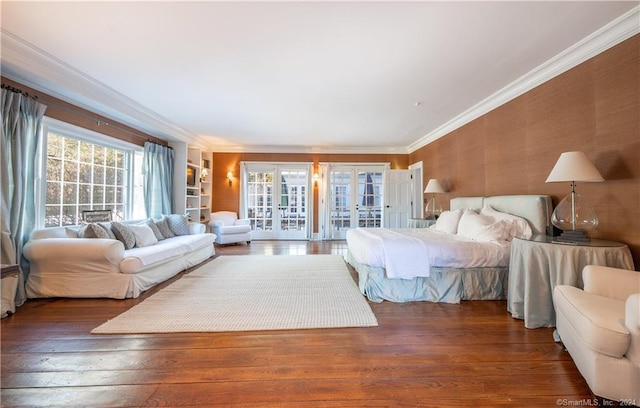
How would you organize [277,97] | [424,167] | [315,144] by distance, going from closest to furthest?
[277,97], [424,167], [315,144]

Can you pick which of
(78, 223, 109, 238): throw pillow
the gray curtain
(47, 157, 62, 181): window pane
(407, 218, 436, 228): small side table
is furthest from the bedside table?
(47, 157, 62, 181): window pane

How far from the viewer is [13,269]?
2.21m

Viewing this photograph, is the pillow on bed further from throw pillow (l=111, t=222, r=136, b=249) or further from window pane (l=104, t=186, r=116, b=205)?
window pane (l=104, t=186, r=116, b=205)

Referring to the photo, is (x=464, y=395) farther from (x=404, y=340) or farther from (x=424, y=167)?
(x=424, y=167)

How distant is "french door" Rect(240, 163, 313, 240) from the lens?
269 inches

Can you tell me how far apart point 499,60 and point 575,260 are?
78.8 inches

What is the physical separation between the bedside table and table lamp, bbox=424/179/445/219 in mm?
2637

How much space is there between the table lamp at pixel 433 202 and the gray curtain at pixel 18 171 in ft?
18.8

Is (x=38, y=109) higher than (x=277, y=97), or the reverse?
(x=277, y=97)

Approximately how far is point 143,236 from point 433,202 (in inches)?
206

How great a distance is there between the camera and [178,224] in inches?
183

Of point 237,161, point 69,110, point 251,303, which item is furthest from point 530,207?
point 237,161

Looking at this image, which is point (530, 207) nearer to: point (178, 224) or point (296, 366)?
point (296, 366)

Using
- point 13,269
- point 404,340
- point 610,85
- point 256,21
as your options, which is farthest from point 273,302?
point 610,85
